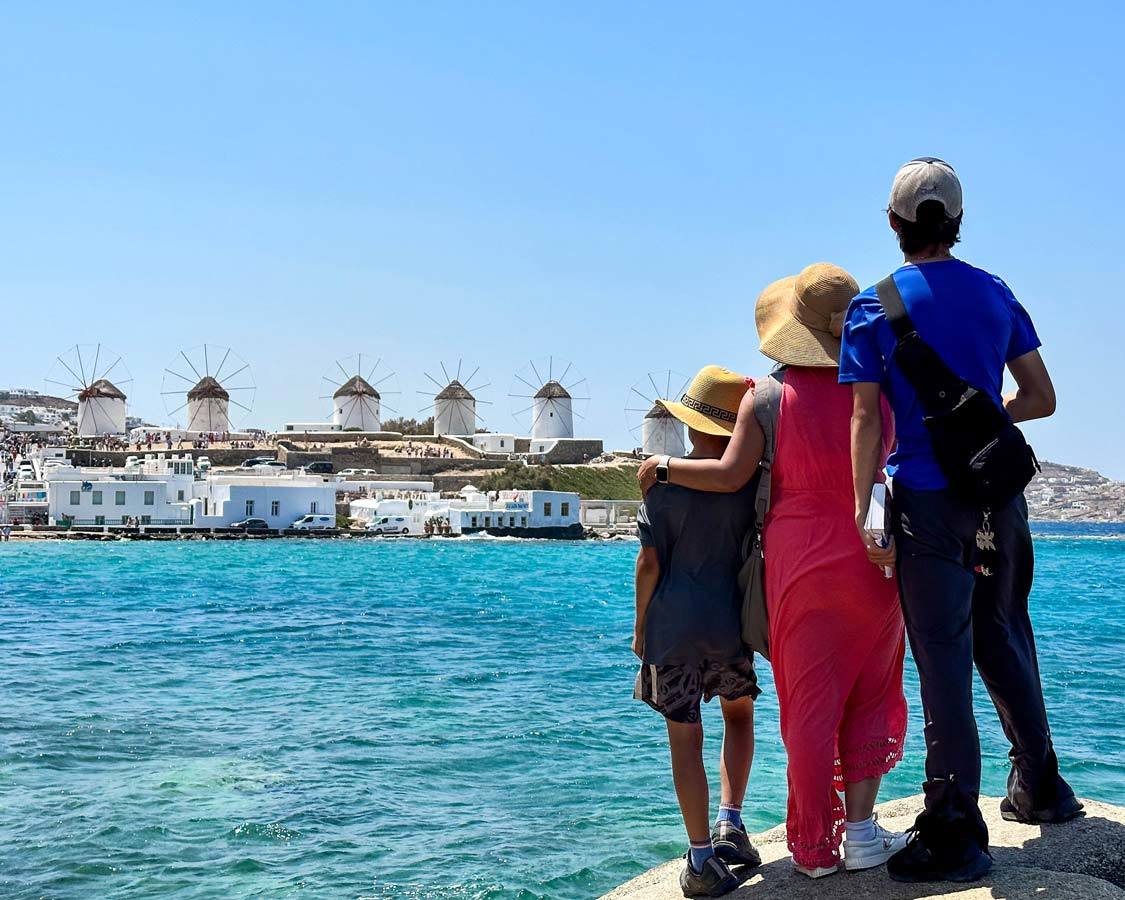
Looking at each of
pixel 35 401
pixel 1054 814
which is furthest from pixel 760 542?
pixel 35 401

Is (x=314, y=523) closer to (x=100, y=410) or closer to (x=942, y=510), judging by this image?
(x=100, y=410)

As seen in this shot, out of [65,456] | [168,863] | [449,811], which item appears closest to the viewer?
[168,863]

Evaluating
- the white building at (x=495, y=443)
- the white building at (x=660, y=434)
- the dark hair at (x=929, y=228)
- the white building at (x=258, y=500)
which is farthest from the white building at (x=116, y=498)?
the dark hair at (x=929, y=228)

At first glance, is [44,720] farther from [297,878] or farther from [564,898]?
[564,898]

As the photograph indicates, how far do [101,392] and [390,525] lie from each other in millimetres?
39256

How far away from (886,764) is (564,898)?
269 centimetres

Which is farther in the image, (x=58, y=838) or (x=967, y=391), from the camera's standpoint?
(x=58, y=838)

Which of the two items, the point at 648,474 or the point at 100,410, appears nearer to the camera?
the point at 648,474

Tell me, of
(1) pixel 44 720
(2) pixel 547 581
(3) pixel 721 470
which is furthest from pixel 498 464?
(3) pixel 721 470

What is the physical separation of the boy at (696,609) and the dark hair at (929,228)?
70cm

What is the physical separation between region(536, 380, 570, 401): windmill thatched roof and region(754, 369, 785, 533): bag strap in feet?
303

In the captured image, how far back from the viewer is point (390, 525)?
59.4 meters

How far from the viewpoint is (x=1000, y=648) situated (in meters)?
3.55

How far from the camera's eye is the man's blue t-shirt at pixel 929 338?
3.36 meters
